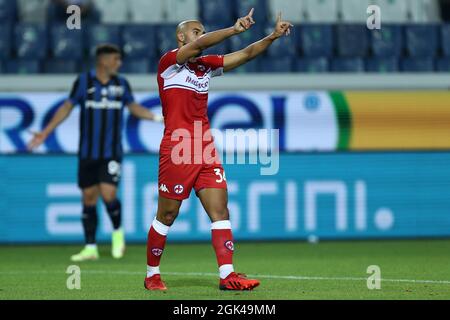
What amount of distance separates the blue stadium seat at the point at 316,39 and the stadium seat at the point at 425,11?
172cm

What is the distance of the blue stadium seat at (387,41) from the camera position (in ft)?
52.9

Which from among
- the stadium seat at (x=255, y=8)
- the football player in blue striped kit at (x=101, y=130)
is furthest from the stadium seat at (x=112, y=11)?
the football player in blue striped kit at (x=101, y=130)

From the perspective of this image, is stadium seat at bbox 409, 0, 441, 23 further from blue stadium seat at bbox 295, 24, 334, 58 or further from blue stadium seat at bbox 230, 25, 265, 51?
blue stadium seat at bbox 230, 25, 265, 51

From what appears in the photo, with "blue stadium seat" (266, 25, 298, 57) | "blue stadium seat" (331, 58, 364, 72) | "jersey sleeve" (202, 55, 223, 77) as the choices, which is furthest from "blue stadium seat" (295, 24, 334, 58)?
"jersey sleeve" (202, 55, 223, 77)

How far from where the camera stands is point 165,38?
15625mm

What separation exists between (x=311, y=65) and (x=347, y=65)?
61cm

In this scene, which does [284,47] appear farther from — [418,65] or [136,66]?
[136,66]

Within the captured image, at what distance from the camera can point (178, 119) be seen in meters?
7.57

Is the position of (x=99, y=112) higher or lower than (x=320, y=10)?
lower

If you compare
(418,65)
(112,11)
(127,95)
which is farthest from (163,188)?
(112,11)

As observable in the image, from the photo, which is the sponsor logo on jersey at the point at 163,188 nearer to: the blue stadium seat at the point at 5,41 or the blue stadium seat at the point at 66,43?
the blue stadium seat at the point at 66,43

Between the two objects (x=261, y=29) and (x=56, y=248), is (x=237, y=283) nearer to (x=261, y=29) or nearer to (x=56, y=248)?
(x=56, y=248)

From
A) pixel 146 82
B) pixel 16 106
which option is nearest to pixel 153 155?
pixel 146 82
